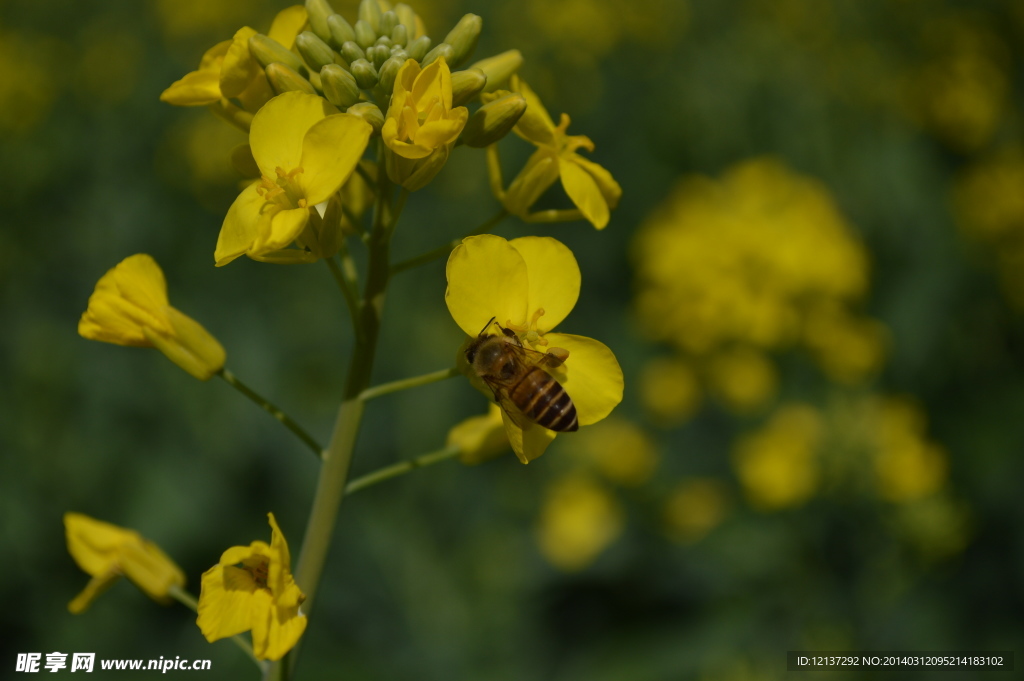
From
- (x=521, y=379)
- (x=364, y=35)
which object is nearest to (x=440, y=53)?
(x=364, y=35)

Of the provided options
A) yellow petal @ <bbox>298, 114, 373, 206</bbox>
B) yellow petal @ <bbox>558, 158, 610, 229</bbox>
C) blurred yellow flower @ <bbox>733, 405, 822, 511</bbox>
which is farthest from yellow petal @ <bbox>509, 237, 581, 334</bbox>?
blurred yellow flower @ <bbox>733, 405, 822, 511</bbox>

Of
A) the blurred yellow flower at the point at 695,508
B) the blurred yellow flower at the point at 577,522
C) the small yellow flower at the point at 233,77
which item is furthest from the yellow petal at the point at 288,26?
the blurred yellow flower at the point at 695,508

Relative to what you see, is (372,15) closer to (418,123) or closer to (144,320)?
(418,123)

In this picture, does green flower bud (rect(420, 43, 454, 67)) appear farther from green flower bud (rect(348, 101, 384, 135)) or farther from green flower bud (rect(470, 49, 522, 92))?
green flower bud (rect(348, 101, 384, 135))

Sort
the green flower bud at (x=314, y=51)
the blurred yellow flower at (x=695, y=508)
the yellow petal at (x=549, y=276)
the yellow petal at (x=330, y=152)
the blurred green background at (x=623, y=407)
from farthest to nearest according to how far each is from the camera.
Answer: the blurred yellow flower at (x=695, y=508)
the blurred green background at (x=623, y=407)
the green flower bud at (x=314, y=51)
the yellow petal at (x=549, y=276)
the yellow petal at (x=330, y=152)

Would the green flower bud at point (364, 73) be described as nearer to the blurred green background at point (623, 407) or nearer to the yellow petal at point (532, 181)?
the yellow petal at point (532, 181)

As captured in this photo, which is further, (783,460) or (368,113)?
(783,460)
